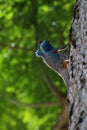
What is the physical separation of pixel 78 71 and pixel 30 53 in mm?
6780

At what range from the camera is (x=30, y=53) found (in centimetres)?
924

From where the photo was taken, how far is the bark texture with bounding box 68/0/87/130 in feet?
7.13

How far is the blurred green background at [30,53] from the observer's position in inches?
339

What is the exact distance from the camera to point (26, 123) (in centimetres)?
1058

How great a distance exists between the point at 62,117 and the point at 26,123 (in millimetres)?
2005

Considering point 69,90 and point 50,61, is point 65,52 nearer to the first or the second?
point 50,61

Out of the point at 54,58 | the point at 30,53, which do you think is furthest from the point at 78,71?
the point at 30,53

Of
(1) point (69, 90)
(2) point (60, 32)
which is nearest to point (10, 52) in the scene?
(2) point (60, 32)

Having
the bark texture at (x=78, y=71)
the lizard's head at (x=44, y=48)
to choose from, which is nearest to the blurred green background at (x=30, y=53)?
the lizard's head at (x=44, y=48)

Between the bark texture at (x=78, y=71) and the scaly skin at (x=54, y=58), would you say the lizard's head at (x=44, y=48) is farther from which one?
the bark texture at (x=78, y=71)

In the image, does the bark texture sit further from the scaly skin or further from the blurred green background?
the blurred green background

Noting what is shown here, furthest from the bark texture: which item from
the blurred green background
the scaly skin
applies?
the blurred green background

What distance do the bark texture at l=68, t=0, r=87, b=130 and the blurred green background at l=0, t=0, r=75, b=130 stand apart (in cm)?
562

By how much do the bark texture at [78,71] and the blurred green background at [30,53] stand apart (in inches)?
221
